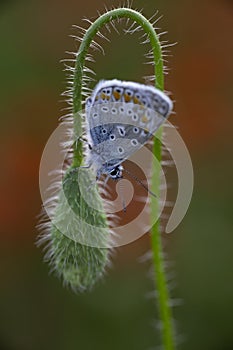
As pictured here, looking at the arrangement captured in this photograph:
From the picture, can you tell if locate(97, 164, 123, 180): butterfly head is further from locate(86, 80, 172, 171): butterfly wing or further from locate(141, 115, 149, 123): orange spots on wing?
locate(141, 115, 149, 123): orange spots on wing

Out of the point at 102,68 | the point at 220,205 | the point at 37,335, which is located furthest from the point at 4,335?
the point at 102,68

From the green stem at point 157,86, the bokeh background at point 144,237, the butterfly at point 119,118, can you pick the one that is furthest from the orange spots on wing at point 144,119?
the bokeh background at point 144,237

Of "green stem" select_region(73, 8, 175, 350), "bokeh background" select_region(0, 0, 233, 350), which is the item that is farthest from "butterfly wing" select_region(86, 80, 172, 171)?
"bokeh background" select_region(0, 0, 233, 350)

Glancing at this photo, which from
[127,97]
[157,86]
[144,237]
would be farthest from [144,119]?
[144,237]

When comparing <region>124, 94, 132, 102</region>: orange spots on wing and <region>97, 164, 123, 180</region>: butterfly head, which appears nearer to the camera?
<region>124, 94, 132, 102</region>: orange spots on wing

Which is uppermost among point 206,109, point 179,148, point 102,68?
point 102,68

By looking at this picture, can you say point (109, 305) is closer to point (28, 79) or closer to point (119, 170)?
point (28, 79)
